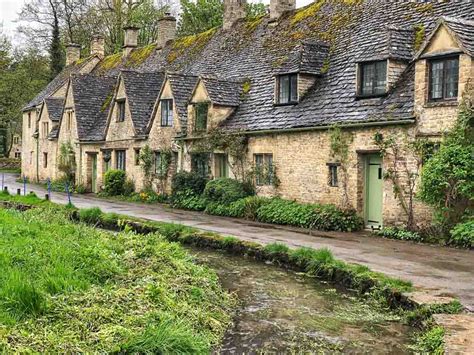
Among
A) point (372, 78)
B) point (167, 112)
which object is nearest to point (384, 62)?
point (372, 78)

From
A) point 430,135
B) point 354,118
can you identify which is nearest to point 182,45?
point 354,118

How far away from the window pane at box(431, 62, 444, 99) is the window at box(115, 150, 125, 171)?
811 inches

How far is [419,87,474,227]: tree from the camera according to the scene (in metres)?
16.3

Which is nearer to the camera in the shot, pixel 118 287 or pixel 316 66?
pixel 118 287

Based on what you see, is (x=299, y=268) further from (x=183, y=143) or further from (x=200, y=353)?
(x=183, y=143)

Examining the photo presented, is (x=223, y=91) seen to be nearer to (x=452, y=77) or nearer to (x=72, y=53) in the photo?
(x=452, y=77)

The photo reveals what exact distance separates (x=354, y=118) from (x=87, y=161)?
22.7 m

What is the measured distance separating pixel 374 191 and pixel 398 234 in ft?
7.56

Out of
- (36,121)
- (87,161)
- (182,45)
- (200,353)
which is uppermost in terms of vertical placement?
(182,45)

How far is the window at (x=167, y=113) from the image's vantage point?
30188 mm

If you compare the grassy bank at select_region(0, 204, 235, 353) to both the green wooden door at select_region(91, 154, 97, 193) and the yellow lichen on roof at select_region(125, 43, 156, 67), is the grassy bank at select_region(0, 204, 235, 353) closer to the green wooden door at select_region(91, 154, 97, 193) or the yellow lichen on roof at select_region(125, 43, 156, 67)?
the green wooden door at select_region(91, 154, 97, 193)

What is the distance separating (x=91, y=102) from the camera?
40.3 m

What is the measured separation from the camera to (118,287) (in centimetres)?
970

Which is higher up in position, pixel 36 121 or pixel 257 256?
pixel 36 121
